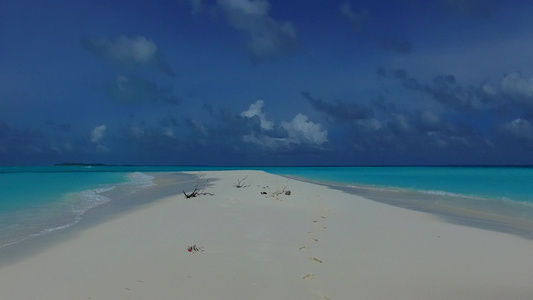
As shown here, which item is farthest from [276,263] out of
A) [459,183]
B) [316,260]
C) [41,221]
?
[459,183]

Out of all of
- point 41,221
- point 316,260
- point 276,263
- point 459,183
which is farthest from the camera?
point 459,183

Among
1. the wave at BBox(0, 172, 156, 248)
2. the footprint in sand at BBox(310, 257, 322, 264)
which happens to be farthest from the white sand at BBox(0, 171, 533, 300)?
the wave at BBox(0, 172, 156, 248)

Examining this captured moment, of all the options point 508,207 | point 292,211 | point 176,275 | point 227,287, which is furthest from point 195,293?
point 508,207

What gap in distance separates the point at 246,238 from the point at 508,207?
14009 millimetres

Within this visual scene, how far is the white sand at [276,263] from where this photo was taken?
5.82 meters

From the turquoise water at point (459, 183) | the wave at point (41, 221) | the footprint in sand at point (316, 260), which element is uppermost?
the turquoise water at point (459, 183)

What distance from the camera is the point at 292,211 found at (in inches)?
554

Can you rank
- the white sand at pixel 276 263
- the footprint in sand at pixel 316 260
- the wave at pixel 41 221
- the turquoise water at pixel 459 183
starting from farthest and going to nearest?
the turquoise water at pixel 459 183, the wave at pixel 41 221, the footprint in sand at pixel 316 260, the white sand at pixel 276 263

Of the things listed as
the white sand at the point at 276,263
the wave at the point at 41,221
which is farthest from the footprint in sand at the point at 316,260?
the wave at the point at 41,221

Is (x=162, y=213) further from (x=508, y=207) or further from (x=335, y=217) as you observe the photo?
(x=508, y=207)

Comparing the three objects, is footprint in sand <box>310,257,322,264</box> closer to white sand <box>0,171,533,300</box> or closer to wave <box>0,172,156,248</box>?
white sand <box>0,171,533,300</box>

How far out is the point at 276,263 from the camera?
7113mm

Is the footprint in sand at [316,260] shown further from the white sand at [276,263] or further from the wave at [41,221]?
the wave at [41,221]

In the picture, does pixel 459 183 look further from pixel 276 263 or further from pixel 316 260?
pixel 276 263
